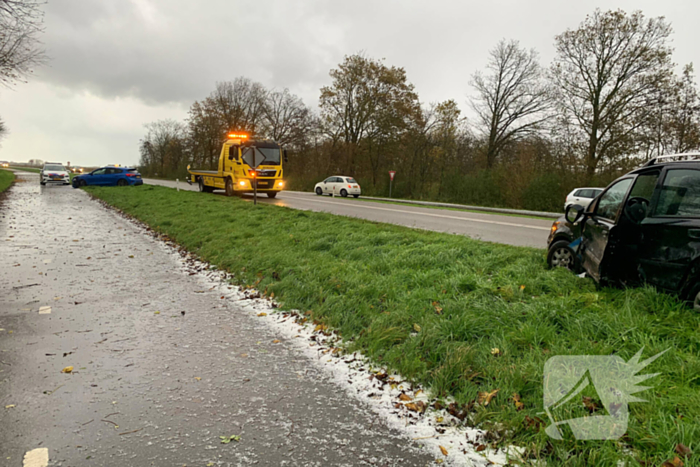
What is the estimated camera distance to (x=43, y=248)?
9.30 m

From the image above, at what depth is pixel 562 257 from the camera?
607 centimetres

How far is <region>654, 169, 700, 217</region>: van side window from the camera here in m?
3.85

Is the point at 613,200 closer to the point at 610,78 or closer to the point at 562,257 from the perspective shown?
the point at 562,257

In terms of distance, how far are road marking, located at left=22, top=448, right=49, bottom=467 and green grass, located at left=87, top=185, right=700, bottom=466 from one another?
256 centimetres

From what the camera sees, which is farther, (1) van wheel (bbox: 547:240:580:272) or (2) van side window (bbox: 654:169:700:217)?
(1) van wheel (bbox: 547:240:580:272)

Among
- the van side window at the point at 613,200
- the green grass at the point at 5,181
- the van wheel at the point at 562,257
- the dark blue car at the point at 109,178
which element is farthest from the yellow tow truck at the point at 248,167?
the van side window at the point at 613,200

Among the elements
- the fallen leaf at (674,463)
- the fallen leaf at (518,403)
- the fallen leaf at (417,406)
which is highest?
the fallen leaf at (674,463)

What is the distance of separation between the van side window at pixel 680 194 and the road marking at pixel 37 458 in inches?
207

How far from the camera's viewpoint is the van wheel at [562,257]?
579cm

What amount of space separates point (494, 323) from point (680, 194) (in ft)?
6.91

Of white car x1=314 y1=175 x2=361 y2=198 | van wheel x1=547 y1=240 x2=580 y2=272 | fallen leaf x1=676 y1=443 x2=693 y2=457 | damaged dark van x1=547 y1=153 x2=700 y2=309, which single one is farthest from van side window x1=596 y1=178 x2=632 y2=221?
white car x1=314 y1=175 x2=361 y2=198

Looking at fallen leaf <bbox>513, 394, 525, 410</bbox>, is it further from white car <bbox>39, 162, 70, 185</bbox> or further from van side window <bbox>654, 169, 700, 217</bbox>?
white car <bbox>39, 162, 70, 185</bbox>

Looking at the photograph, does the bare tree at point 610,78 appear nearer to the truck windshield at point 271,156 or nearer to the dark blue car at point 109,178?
the truck windshield at point 271,156

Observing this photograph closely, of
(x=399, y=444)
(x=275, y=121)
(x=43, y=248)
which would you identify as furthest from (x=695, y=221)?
(x=275, y=121)
